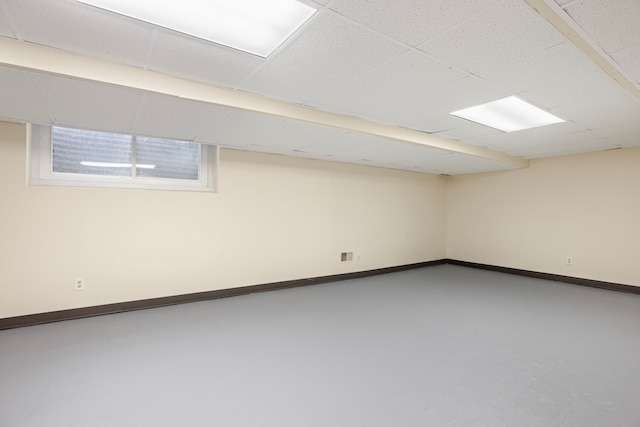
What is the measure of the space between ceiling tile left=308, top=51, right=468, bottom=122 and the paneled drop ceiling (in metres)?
0.01

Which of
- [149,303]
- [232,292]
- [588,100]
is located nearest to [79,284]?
[149,303]

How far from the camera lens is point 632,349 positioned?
2512mm

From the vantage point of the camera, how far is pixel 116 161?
3346 mm

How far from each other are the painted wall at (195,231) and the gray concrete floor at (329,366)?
1.30 ft

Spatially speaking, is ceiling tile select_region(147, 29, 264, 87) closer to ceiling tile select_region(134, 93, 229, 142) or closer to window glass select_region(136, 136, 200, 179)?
ceiling tile select_region(134, 93, 229, 142)

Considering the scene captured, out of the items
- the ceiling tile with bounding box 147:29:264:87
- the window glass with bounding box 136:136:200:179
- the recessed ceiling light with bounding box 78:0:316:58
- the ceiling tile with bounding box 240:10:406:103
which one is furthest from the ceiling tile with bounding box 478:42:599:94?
the window glass with bounding box 136:136:200:179

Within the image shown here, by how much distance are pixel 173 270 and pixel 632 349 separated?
458cm

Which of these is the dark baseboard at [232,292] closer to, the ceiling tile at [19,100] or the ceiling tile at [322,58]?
the ceiling tile at [19,100]

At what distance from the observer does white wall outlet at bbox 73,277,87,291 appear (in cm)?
304

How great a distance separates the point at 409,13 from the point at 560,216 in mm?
5104

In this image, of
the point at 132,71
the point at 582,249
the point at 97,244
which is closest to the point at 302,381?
the point at 132,71

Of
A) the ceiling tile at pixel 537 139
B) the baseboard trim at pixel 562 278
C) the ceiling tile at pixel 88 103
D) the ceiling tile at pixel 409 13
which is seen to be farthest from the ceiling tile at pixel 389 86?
the baseboard trim at pixel 562 278

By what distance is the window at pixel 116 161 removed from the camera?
9.84 feet

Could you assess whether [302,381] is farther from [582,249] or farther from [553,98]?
[582,249]
